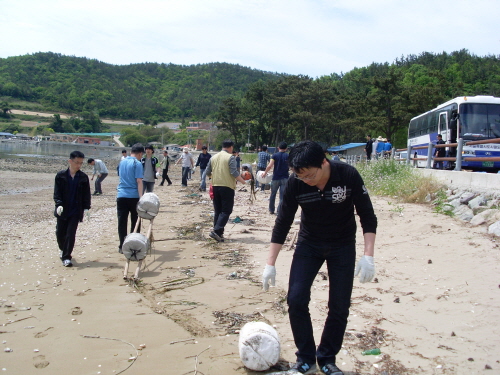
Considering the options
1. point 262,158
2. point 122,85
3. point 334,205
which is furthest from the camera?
point 122,85

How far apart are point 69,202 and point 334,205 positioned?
4.79 metres

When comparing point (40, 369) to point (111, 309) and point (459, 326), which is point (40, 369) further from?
point (459, 326)

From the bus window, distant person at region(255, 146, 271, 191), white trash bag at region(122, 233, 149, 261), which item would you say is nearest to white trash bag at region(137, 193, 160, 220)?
white trash bag at region(122, 233, 149, 261)

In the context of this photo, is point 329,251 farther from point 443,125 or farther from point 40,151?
point 40,151

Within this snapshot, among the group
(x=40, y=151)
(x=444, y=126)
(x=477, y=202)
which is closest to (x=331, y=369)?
(x=477, y=202)

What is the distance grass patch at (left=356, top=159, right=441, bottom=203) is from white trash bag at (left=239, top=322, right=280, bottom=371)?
882 centimetres

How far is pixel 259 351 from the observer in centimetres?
332

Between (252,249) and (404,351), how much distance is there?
13.9 ft

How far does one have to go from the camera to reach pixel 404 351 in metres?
3.63

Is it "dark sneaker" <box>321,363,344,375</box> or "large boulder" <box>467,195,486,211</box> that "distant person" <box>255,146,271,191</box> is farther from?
"dark sneaker" <box>321,363,344,375</box>

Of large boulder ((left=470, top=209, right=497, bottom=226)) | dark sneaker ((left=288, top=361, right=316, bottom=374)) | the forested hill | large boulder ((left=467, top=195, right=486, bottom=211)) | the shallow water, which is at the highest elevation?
the forested hill

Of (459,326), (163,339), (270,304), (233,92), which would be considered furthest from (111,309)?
(233,92)

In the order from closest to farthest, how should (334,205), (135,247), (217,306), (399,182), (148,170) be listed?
1. (334,205)
2. (217,306)
3. (135,247)
4. (148,170)
5. (399,182)

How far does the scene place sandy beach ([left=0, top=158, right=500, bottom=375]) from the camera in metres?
3.55
